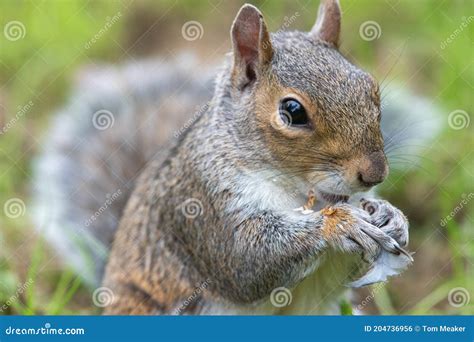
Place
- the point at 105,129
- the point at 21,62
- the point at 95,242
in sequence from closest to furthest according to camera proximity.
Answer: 1. the point at 95,242
2. the point at 105,129
3. the point at 21,62

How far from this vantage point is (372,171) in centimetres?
300

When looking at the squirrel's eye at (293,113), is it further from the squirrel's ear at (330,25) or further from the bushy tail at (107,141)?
the bushy tail at (107,141)

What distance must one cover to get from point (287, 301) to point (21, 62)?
9.40 ft

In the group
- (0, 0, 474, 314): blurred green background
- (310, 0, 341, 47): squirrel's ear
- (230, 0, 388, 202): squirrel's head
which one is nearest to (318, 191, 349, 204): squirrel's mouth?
(230, 0, 388, 202): squirrel's head

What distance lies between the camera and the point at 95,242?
14.5 ft

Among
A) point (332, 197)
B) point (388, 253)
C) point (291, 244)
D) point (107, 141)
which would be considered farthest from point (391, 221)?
point (107, 141)

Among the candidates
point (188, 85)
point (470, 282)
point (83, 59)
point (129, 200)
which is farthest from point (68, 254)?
point (470, 282)

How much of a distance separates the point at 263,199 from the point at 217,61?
1879 millimetres

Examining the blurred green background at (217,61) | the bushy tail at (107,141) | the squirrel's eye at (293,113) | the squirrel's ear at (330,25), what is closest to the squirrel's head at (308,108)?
the squirrel's eye at (293,113)

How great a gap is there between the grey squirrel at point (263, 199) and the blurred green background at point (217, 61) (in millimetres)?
425

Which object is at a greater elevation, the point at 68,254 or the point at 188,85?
the point at 188,85

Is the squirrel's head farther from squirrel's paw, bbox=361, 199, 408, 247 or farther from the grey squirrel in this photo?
squirrel's paw, bbox=361, 199, 408, 247

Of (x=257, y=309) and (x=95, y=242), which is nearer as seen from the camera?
(x=257, y=309)

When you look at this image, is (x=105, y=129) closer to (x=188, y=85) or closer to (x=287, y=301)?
(x=188, y=85)
